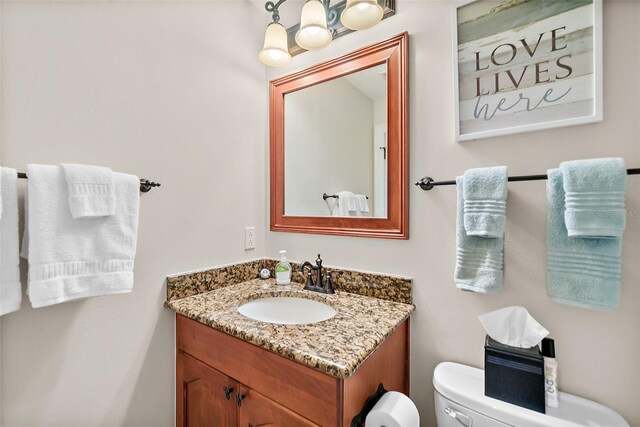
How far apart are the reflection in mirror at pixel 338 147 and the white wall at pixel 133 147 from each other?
9.4 inches

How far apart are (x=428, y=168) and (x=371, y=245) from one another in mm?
405

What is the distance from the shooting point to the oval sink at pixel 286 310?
4.07 ft

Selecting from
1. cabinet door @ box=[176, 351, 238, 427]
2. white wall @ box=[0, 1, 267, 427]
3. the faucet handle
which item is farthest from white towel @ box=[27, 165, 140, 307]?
the faucet handle

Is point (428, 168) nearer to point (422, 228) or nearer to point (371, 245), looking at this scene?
point (422, 228)

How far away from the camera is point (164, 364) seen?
1193mm

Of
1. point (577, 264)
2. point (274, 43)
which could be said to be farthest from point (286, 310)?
point (274, 43)

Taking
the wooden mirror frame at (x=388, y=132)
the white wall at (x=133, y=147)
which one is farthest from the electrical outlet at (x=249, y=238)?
the wooden mirror frame at (x=388, y=132)

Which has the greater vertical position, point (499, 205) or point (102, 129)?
point (102, 129)

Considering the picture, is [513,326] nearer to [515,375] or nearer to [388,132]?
[515,375]

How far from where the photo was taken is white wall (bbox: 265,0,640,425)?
81 cm

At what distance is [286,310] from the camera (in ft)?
4.32

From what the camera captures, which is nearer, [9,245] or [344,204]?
[9,245]

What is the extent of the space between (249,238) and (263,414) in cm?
83

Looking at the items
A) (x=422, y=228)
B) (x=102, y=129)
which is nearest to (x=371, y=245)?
(x=422, y=228)
